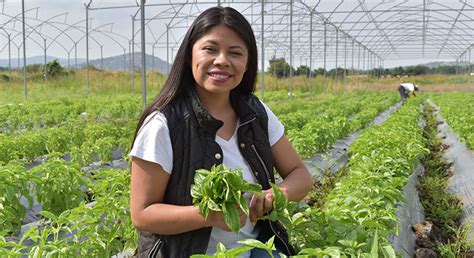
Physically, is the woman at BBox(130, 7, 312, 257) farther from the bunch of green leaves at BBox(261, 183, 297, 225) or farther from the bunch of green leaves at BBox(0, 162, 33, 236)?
the bunch of green leaves at BBox(0, 162, 33, 236)

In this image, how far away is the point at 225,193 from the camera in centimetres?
185

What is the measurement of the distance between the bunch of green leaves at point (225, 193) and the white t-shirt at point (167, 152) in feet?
0.51

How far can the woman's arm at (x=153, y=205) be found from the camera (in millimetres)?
2029

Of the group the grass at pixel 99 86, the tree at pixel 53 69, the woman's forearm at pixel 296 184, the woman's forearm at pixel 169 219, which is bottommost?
the woman's forearm at pixel 169 219

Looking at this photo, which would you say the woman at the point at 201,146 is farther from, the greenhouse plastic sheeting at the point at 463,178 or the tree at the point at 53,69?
the tree at the point at 53,69

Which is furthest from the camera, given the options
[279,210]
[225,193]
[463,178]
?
[463,178]

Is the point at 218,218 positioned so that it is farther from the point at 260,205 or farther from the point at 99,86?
the point at 99,86

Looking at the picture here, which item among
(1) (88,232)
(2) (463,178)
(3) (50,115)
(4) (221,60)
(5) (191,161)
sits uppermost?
(4) (221,60)

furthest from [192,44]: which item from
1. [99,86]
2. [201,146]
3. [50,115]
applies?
[99,86]

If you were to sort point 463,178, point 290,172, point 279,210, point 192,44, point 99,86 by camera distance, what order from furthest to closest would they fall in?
point 99,86 → point 463,178 → point 290,172 → point 192,44 → point 279,210

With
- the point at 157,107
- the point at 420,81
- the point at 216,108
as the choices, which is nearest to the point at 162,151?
the point at 157,107

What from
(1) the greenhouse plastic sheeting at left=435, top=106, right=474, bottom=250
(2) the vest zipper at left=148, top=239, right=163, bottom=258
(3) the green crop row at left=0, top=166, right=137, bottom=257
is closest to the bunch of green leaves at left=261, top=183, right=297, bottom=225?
(2) the vest zipper at left=148, top=239, right=163, bottom=258

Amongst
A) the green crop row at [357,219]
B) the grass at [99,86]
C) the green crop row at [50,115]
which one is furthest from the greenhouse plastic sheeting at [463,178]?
the grass at [99,86]

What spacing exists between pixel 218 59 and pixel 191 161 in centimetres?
44
